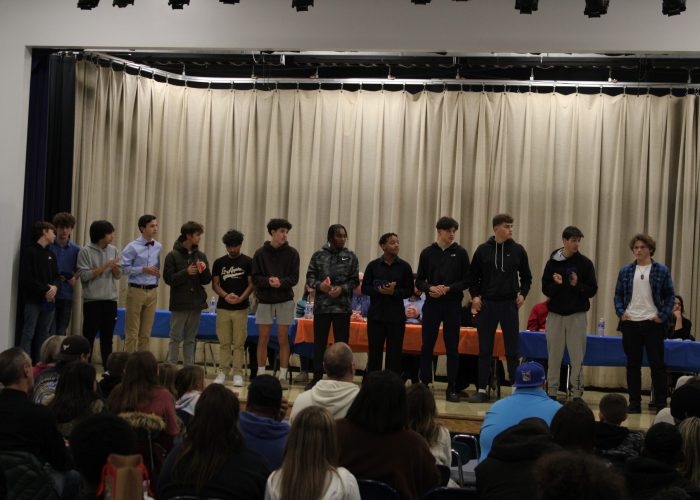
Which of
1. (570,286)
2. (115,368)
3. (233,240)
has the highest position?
(233,240)

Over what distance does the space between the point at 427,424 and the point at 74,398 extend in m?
1.60

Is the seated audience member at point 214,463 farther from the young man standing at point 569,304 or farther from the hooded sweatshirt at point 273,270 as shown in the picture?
the young man standing at point 569,304

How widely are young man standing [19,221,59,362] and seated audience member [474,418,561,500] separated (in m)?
5.73

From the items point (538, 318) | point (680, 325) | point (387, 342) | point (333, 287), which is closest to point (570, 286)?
point (538, 318)

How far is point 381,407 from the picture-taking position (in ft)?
11.4

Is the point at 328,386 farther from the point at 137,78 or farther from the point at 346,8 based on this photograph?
the point at 137,78

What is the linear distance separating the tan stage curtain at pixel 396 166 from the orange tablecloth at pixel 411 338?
6.85 feet

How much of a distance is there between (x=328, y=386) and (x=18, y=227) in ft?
16.3

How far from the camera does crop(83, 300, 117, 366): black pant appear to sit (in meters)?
8.12

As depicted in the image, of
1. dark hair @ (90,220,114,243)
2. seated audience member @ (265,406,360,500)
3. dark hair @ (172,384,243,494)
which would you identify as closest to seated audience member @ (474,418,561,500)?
seated audience member @ (265,406,360,500)

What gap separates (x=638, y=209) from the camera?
977cm

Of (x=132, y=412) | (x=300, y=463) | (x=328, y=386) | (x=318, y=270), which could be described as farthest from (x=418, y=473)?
(x=318, y=270)

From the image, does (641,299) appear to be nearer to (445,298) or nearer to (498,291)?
(498,291)

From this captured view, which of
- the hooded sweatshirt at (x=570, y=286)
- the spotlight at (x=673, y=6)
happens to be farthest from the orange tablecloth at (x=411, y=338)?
the spotlight at (x=673, y=6)
